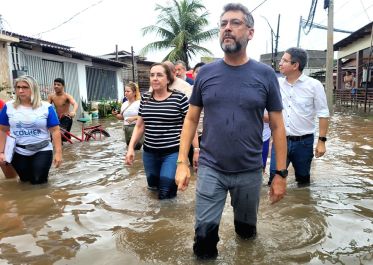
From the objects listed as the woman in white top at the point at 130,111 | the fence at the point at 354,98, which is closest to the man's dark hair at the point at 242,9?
the woman in white top at the point at 130,111

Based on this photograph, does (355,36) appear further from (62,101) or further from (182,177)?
(182,177)

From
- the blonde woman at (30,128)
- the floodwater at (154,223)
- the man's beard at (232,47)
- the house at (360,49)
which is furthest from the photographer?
the house at (360,49)

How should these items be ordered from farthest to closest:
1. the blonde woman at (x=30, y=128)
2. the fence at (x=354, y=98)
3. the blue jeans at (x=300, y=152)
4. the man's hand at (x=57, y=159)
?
the fence at (x=354, y=98), the man's hand at (x=57, y=159), the blonde woman at (x=30, y=128), the blue jeans at (x=300, y=152)

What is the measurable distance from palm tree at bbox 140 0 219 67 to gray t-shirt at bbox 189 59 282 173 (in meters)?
27.0

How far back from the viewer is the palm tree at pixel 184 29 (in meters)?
30.1

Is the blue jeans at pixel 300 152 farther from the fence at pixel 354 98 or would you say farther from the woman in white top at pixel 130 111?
the fence at pixel 354 98

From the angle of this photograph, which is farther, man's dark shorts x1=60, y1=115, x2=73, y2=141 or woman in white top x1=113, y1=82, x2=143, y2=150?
man's dark shorts x1=60, y1=115, x2=73, y2=141

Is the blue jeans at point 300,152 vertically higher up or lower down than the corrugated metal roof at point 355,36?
lower down

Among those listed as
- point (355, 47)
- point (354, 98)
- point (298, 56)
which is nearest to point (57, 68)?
point (298, 56)

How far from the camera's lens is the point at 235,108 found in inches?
118

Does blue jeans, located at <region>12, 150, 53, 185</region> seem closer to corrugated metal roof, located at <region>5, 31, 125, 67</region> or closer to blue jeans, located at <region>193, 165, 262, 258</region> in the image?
blue jeans, located at <region>193, 165, 262, 258</region>

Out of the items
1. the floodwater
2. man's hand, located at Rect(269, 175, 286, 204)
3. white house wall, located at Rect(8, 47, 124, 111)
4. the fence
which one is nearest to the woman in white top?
the floodwater

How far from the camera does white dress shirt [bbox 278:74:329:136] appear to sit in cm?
507

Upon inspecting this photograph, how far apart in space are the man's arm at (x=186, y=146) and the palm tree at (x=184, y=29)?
1057 inches
